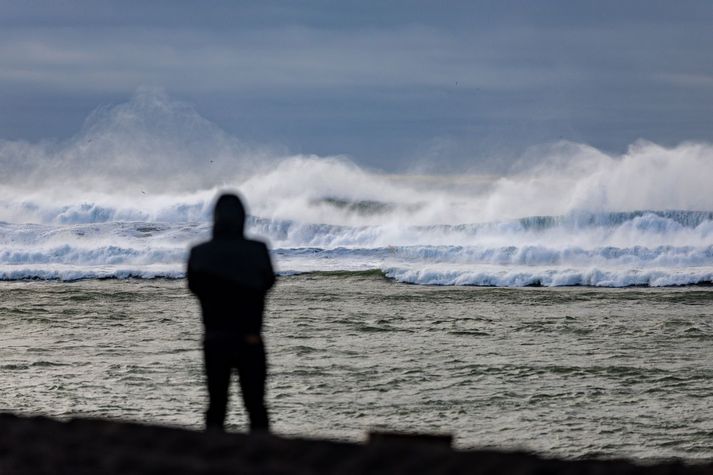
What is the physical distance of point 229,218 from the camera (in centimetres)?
609

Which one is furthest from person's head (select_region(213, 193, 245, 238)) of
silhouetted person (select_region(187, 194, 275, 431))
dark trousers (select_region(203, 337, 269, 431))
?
dark trousers (select_region(203, 337, 269, 431))

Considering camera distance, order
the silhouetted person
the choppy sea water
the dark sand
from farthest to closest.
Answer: the choppy sea water < the silhouetted person < the dark sand

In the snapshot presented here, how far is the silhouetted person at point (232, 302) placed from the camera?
6.01 meters

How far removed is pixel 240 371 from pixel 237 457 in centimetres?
122

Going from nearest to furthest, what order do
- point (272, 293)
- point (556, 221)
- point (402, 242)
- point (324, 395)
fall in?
1. point (324, 395)
2. point (272, 293)
3. point (556, 221)
4. point (402, 242)

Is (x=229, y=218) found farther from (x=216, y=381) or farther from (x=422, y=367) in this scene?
(x=422, y=367)

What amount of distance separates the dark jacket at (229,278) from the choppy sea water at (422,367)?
4.77 metres

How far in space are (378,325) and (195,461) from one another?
1477 centimetres

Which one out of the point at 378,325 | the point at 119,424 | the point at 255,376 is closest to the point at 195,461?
the point at 119,424

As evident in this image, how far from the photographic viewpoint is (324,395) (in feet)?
41.4

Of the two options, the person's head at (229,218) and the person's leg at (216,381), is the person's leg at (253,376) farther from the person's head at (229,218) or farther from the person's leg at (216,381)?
the person's head at (229,218)

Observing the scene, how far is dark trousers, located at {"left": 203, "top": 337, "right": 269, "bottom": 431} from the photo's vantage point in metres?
6.01

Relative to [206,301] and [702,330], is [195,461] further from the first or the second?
[702,330]

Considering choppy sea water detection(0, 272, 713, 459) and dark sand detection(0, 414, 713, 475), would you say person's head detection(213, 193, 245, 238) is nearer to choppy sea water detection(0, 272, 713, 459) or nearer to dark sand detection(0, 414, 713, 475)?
dark sand detection(0, 414, 713, 475)
